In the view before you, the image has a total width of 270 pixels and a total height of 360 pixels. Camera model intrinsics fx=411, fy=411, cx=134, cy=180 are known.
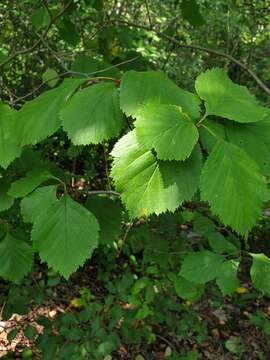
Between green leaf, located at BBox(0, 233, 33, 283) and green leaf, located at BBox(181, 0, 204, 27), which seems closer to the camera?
green leaf, located at BBox(0, 233, 33, 283)

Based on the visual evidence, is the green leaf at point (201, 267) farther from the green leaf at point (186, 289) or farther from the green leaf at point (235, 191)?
the green leaf at point (235, 191)

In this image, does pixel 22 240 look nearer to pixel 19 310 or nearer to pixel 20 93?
pixel 19 310

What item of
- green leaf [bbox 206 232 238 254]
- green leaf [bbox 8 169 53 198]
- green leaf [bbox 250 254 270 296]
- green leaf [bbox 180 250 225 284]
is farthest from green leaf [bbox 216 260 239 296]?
green leaf [bbox 8 169 53 198]

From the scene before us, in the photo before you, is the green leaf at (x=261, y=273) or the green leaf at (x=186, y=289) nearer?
the green leaf at (x=261, y=273)

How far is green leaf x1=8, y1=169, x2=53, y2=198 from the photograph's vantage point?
1171mm

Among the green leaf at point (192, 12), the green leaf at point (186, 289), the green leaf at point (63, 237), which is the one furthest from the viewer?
the green leaf at point (192, 12)

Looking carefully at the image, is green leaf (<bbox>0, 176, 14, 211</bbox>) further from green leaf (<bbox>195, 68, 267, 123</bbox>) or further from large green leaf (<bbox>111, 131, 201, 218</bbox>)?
green leaf (<bbox>195, 68, 267, 123</bbox>)

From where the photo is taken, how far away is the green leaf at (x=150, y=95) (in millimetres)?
912

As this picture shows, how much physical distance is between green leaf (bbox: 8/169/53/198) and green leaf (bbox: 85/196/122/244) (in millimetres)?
249

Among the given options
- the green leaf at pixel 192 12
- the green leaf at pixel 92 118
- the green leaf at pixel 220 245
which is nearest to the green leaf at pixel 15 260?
the green leaf at pixel 92 118

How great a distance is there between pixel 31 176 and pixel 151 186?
0.55 metres

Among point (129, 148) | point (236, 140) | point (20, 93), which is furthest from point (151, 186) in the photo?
point (20, 93)

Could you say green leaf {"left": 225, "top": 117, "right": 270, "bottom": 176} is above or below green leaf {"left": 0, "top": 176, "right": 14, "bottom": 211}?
above

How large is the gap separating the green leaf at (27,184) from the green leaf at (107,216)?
9.8 inches
